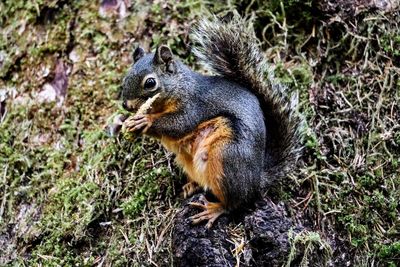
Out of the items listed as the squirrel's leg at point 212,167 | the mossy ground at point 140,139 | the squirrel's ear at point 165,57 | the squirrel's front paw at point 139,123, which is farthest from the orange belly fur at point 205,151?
the squirrel's ear at point 165,57

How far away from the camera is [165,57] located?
3285 millimetres

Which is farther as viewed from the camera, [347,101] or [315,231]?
[347,101]

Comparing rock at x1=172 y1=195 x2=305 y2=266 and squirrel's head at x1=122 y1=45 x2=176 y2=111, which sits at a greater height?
squirrel's head at x1=122 y1=45 x2=176 y2=111

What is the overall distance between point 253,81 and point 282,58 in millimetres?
685

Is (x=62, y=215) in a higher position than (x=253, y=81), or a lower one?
lower

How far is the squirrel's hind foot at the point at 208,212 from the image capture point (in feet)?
9.62

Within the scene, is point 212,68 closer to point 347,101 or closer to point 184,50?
point 184,50

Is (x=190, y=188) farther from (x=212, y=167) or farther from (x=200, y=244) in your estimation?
→ (x=200, y=244)

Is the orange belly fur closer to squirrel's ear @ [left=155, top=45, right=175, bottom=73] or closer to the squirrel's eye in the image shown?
the squirrel's eye

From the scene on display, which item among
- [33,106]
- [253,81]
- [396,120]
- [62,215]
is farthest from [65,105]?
[396,120]

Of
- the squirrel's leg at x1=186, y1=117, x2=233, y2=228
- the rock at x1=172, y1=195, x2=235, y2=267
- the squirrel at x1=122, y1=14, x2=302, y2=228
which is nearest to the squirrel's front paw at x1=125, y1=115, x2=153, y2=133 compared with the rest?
the squirrel at x1=122, y1=14, x2=302, y2=228

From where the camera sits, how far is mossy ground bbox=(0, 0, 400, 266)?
3.25 m

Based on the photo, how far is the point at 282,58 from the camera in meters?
3.86

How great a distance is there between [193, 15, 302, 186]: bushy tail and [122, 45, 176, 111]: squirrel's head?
18 centimetres
